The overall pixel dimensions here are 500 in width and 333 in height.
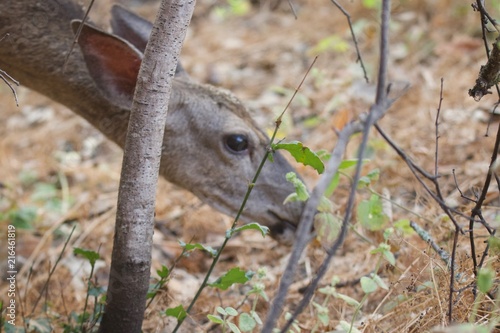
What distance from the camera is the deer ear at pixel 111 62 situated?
12.6ft

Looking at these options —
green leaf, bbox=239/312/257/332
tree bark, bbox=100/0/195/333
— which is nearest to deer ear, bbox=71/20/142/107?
tree bark, bbox=100/0/195/333

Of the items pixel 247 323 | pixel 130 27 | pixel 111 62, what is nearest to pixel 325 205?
pixel 247 323

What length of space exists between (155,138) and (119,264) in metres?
0.55

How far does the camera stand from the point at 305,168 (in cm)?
525

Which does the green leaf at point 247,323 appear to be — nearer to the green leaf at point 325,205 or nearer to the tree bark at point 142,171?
the tree bark at point 142,171

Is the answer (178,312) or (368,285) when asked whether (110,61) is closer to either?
(178,312)

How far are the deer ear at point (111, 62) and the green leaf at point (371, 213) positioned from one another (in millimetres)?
1709

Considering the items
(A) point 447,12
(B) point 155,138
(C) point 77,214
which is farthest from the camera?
(A) point 447,12

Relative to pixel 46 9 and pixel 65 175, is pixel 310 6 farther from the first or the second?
pixel 46 9

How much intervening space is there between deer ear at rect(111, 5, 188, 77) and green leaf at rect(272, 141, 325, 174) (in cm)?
232

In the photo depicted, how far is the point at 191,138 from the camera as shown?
4410 mm

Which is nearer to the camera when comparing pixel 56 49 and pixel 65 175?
pixel 56 49

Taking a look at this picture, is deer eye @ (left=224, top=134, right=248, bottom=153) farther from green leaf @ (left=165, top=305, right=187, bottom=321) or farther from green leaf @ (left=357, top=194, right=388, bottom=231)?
green leaf @ (left=165, top=305, right=187, bottom=321)

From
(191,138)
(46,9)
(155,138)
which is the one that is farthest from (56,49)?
(155,138)
